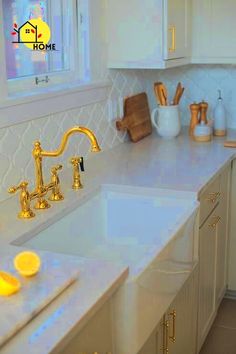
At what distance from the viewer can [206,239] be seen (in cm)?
256

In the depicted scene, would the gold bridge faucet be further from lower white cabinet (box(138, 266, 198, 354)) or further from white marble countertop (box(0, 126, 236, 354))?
lower white cabinet (box(138, 266, 198, 354))

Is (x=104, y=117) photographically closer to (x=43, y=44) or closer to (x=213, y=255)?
(x=43, y=44)

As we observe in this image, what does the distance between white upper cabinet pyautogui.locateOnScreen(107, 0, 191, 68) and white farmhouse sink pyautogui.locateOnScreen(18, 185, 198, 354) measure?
89 cm

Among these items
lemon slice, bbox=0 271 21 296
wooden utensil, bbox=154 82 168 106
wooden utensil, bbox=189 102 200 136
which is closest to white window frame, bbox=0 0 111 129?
wooden utensil, bbox=154 82 168 106

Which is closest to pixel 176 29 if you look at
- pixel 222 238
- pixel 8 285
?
pixel 222 238

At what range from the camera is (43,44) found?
8.08ft

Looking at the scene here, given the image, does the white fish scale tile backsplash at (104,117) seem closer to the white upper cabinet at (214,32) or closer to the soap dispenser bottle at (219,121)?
the soap dispenser bottle at (219,121)

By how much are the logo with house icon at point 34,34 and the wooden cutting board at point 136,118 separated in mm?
762

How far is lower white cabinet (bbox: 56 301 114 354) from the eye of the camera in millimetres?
1258

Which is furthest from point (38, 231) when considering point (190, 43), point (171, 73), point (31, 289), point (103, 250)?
point (171, 73)

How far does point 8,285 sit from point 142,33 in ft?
6.26

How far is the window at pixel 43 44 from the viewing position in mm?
2242

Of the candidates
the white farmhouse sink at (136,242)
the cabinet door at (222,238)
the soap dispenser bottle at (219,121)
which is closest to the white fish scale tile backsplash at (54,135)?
the white farmhouse sink at (136,242)

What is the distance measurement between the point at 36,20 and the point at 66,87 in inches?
13.3
